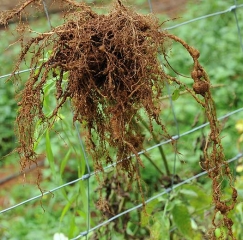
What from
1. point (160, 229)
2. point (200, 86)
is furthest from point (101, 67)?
point (160, 229)

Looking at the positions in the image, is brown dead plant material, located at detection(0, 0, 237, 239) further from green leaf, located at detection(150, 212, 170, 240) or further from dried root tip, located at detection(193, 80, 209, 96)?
green leaf, located at detection(150, 212, 170, 240)

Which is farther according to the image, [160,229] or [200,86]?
[160,229]

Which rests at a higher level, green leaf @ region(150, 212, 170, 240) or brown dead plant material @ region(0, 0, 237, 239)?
brown dead plant material @ region(0, 0, 237, 239)

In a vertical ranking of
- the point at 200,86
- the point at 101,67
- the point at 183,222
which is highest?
the point at 101,67

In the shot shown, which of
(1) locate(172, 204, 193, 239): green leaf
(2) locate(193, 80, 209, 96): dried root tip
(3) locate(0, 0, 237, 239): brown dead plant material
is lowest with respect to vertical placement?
(1) locate(172, 204, 193, 239): green leaf

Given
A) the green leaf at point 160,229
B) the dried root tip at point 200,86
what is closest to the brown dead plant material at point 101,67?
the dried root tip at point 200,86

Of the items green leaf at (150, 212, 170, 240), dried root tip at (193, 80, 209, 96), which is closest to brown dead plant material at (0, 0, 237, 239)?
dried root tip at (193, 80, 209, 96)

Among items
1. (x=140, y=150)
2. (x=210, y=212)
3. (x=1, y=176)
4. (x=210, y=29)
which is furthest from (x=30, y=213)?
(x=210, y=29)

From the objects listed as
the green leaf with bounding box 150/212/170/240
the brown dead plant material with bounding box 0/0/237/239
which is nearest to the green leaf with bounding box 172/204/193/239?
the green leaf with bounding box 150/212/170/240

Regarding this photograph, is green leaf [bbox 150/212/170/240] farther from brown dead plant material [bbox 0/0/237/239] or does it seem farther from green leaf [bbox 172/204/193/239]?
brown dead plant material [bbox 0/0/237/239]

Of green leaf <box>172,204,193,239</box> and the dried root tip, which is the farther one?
green leaf <box>172,204,193,239</box>

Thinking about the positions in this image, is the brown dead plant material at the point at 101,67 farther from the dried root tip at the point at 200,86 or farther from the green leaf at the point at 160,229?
the green leaf at the point at 160,229

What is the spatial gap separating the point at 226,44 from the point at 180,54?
0.34m

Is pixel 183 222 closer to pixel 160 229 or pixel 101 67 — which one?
pixel 160 229
